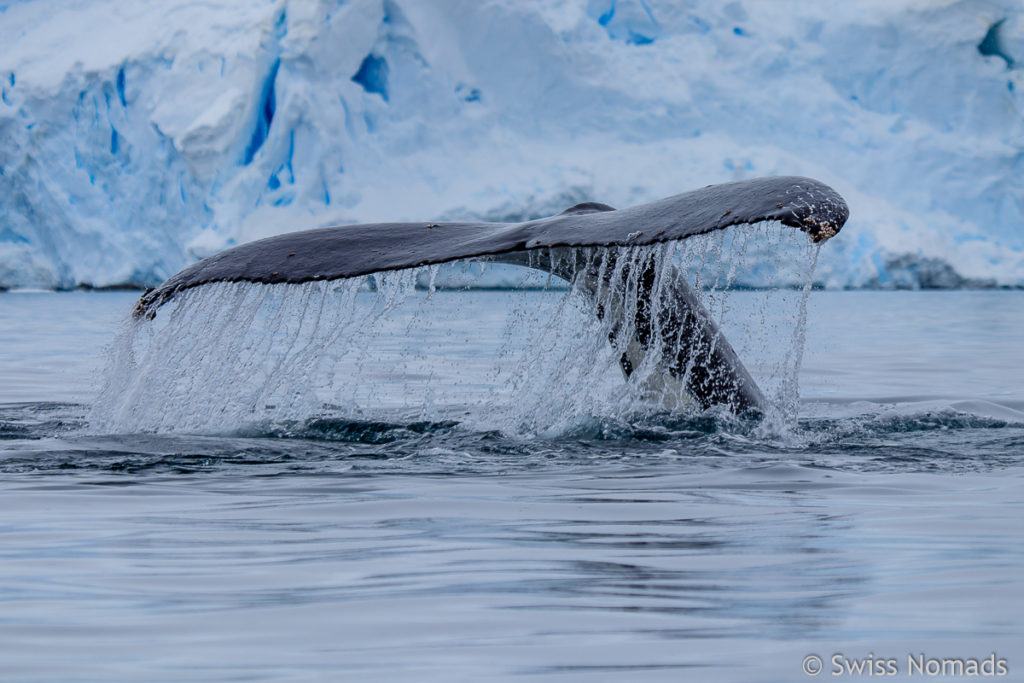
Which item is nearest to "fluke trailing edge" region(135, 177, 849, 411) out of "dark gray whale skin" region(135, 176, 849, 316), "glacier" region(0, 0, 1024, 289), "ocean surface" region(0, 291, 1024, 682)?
"dark gray whale skin" region(135, 176, 849, 316)

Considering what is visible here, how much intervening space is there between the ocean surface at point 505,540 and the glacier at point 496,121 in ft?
63.5

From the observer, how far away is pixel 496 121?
90.8ft

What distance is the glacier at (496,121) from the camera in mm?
25516

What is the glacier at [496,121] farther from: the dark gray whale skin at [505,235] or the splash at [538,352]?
the dark gray whale skin at [505,235]

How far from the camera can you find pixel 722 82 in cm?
2778

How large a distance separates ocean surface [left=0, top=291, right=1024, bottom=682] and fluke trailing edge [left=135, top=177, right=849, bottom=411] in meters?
0.20

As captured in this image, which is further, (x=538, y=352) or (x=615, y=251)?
(x=538, y=352)

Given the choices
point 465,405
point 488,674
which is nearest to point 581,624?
point 488,674

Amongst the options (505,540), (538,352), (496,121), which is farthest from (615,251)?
(496,121)

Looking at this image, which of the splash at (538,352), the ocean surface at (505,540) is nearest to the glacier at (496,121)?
the splash at (538,352)

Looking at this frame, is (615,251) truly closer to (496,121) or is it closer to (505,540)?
(505,540)

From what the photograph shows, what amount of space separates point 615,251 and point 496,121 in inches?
899

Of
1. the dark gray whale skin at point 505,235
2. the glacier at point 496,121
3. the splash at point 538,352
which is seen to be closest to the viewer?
the dark gray whale skin at point 505,235

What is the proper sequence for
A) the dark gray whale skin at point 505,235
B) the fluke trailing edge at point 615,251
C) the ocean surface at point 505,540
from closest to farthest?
the ocean surface at point 505,540 < the dark gray whale skin at point 505,235 < the fluke trailing edge at point 615,251
